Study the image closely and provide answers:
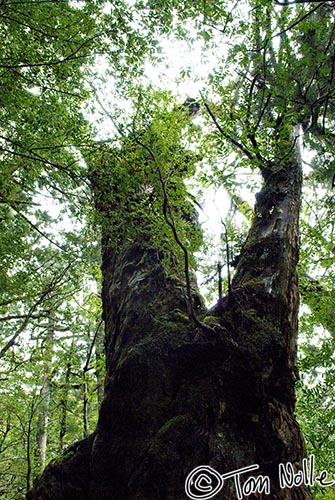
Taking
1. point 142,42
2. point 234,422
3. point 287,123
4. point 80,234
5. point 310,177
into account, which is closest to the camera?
point 234,422

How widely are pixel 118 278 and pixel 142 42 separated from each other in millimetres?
2506

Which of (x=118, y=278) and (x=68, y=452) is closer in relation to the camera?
(x=68, y=452)

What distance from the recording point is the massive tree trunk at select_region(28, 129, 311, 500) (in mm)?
2158

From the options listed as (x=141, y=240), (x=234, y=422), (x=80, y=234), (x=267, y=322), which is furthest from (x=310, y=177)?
(x=234, y=422)

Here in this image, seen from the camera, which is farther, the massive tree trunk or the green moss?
the green moss

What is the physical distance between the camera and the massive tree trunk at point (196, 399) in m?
2.16

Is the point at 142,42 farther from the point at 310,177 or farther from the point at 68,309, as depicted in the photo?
the point at 310,177

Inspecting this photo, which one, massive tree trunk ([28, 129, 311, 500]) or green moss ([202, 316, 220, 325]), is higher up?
green moss ([202, 316, 220, 325])

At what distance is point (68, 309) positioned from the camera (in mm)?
7625

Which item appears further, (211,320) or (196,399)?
(211,320)

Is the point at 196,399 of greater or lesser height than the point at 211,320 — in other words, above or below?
below

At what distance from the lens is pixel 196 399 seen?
2.39 m

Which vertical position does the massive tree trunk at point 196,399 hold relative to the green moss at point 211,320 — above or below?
below

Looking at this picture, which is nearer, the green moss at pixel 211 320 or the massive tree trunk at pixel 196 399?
the massive tree trunk at pixel 196 399
